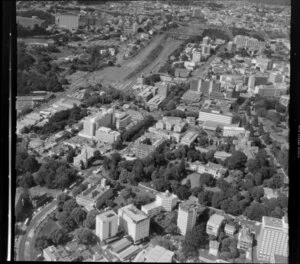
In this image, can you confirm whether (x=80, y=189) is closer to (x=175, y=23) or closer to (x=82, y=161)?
(x=82, y=161)

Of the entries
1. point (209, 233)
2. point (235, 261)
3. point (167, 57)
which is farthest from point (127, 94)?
point (235, 261)

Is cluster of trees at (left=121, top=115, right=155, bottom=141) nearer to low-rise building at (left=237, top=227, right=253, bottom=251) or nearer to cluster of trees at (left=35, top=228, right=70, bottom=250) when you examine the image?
cluster of trees at (left=35, top=228, right=70, bottom=250)

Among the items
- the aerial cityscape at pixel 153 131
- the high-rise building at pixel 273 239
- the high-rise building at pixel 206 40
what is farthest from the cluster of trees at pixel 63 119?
the high-rise building at pixel 273 239

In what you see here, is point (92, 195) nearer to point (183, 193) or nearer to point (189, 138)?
point (183, 193)

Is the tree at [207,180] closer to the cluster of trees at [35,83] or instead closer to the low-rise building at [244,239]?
the low-rise building at [244,239]

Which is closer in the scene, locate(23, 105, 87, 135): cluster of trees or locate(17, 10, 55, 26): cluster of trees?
locate(17, 10, 55, 26): cluster of trees

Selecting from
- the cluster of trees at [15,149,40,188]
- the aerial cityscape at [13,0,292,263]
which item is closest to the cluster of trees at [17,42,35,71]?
the aerial cityscape at [13,0,292,263]
